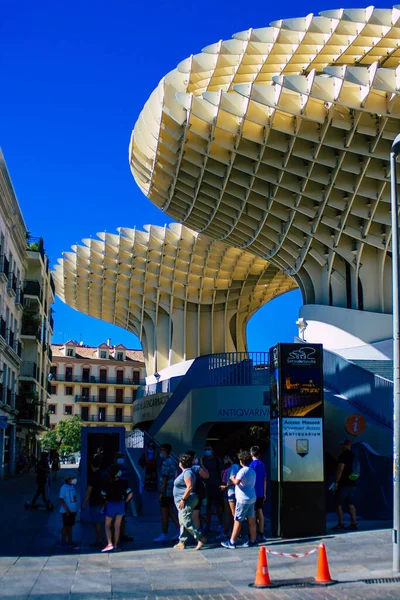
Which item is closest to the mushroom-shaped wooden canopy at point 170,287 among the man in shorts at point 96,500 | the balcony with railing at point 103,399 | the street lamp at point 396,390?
the man in shorts at point 96,500

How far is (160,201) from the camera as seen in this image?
36.0m

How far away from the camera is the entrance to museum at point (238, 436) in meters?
23.9

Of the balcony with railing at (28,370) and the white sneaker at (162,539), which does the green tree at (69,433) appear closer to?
the balcony with railing at (28,370)

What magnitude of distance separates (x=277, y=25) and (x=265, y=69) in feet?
7.62

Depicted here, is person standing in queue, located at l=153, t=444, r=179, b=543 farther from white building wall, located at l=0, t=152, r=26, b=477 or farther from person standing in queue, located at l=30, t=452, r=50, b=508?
white building wall, located at l=0, t=152, r=26, b=477

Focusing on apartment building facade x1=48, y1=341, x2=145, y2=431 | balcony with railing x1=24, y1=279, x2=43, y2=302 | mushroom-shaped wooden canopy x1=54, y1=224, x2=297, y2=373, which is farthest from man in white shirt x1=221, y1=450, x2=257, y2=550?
apartment building facade x1=48, y1=341, x2=145, y2=431

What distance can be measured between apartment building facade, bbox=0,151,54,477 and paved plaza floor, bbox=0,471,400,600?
963 inches

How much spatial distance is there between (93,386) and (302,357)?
7551 cm

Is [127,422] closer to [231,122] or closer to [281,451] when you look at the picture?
[231,122]

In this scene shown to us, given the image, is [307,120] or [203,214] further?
[203,214]

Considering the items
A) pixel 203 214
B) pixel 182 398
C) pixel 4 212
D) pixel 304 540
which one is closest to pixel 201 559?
pixel 304 540

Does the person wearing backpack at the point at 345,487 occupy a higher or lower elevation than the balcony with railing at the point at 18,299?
lower

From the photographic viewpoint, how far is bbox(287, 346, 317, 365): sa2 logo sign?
1397 centimetres

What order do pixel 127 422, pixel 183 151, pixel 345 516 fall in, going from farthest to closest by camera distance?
pixel 127 422
pixel 183 151
pixel 345 516
